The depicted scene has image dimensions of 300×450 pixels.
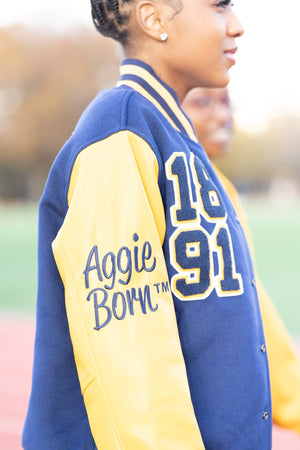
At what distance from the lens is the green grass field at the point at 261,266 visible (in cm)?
974

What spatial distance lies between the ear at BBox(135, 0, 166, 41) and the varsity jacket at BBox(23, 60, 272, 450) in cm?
9

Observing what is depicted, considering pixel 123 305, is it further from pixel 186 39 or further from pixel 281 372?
pixel 281 372

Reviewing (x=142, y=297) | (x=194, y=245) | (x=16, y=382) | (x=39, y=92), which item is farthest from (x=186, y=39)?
(x=39, y=92)

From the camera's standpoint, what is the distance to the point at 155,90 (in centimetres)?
162

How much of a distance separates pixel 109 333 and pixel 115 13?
842 mm

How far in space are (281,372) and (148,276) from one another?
1054 mm

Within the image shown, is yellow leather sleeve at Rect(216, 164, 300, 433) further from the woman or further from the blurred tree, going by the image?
the blurred tree

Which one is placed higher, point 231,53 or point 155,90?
point 231,53

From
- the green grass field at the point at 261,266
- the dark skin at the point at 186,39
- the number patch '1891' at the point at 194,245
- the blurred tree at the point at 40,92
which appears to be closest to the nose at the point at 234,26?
the dark skin at the point at 186,39

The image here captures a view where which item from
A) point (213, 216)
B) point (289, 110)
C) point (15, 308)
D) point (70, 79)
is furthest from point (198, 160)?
point (289, 110)

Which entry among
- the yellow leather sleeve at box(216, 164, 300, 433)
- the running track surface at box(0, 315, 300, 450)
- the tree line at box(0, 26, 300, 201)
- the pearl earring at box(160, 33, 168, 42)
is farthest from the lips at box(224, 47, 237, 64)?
the tree line at box(0, 26, 300, 201)

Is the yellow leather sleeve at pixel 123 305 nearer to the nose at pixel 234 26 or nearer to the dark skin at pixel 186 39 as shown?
the dark skin at pixel 186 39

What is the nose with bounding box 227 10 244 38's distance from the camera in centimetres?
166

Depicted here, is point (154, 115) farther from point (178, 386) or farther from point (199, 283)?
point (178, 386)
